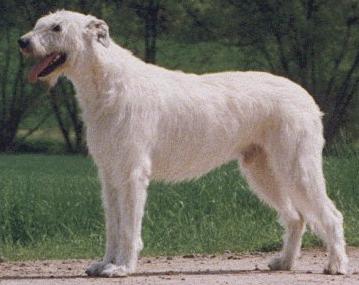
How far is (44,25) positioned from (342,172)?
19.6ft

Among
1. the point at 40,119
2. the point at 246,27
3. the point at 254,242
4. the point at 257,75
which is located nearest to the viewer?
the point at 257,75

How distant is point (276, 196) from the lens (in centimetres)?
1152

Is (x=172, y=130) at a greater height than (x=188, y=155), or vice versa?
(x=172, y=130)

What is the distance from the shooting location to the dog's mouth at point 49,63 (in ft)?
34.6

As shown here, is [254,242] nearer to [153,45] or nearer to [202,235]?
[202,235]

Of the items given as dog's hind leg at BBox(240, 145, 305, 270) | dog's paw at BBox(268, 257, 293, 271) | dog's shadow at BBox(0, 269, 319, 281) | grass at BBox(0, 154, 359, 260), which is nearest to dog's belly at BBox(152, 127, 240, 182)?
dog's hind leg at BBox(240, 145, 305, 270)

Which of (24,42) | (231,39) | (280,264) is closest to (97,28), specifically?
(24,42)

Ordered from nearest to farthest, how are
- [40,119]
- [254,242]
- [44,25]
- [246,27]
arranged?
[44,25]
[254,242]
[246,27]
[40,119]

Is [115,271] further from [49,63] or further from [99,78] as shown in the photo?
[49,63]

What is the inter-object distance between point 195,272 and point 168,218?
3.03 metres

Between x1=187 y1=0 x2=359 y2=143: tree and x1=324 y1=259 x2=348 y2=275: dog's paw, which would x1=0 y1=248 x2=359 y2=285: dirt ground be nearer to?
x1=324 y1=259 x2=348 y2=275: dog's paw

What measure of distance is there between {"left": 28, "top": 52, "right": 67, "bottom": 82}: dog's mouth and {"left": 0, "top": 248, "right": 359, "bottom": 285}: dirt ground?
5.68ft

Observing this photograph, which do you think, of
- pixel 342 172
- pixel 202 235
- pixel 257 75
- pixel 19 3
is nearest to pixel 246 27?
pixel 19 3

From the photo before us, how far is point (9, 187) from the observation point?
15.1m
